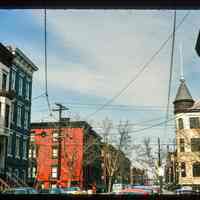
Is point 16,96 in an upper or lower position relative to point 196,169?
upper

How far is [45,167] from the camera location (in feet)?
74.7

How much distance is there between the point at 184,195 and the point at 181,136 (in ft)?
58.2

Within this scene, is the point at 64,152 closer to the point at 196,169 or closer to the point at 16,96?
the point at 16,96

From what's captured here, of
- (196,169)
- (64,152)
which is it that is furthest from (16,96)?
(196,169)

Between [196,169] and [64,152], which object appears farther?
[196,169]

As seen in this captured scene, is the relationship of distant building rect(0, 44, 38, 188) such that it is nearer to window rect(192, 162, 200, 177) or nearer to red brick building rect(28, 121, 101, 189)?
red brick building rect(28, 121, 101, 189)

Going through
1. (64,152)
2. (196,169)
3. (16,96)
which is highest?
(16,96)

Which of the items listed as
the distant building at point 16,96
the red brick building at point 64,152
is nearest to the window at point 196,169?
the red brick building at point 64,152

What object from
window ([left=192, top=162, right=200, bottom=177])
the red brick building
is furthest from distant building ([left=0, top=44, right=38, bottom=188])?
window ([left=192, top=162, right=200, bottom=177])

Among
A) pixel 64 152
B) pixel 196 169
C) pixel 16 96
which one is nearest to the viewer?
pixel 16 96

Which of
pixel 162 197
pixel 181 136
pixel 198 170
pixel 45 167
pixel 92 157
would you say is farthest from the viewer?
pixel 198 170

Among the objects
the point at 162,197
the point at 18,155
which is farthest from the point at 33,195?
the point at 18,155

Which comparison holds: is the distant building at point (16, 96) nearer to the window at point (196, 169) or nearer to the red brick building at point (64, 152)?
the red brick building at point (64, 152)

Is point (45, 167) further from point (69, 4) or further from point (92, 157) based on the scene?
point (69, 4)
